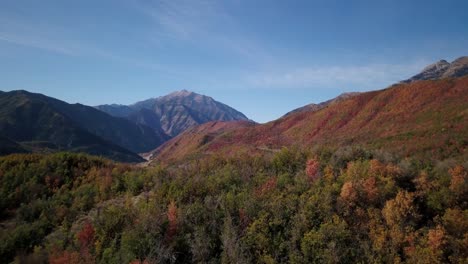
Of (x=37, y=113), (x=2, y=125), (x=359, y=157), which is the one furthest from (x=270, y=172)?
(x=37, y=113)

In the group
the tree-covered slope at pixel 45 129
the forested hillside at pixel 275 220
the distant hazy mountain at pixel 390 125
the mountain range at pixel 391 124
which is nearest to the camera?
the forested hillside at pixel 275 220

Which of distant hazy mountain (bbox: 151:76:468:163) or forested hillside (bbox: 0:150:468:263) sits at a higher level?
distant hazy mountain (bbox: 151:76:468:163)

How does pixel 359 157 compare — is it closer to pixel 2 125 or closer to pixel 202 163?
pixel 202 163

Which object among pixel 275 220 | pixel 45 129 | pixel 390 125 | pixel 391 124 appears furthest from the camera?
pixel 45 129

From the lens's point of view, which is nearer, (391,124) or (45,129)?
(391,124)

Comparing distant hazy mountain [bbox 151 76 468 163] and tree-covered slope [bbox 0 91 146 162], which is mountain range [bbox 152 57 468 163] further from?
tree-covered slope [bbox 0 91 146 162]

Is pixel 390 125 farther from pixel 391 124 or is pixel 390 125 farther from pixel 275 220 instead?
pixel 275 220

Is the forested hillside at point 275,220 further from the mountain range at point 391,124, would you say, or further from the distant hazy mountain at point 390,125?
the distant hazy mountain at point 390,125

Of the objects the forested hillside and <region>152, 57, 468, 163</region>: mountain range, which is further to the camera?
<region>152, 57, 468, 163</region>: mountain range

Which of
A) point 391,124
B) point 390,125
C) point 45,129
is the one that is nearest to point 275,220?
point 390,125

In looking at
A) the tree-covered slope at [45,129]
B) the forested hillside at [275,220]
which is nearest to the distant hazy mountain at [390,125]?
the forested hillside at [275,220]

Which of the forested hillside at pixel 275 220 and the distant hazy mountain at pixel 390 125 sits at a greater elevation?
the distant hazy mountain at pixel 390 125

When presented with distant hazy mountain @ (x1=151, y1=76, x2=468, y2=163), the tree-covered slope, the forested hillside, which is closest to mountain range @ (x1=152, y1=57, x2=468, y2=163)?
distant hazy mountain @ (x1=151, y1=76, x2=468, y2=163)
